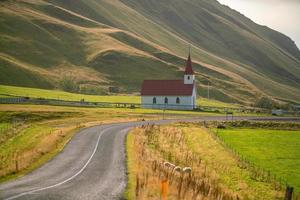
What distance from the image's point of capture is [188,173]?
119ft

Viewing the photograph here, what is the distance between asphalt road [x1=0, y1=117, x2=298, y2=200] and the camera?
26.8 meters

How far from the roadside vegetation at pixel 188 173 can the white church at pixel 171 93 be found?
217ft

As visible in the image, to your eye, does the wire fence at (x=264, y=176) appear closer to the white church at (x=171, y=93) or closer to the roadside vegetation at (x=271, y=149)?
the roadside vegetation at (x=271, y=149)

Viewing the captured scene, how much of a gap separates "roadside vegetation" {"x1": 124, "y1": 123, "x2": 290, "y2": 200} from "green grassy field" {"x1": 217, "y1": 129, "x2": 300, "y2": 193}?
1.35m

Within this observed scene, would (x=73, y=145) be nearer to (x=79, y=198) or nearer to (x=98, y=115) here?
(x=79, y=198)

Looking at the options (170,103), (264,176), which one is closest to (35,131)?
(264,176)

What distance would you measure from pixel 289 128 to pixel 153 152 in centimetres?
4527

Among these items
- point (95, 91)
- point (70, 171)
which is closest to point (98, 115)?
point (70, 171)

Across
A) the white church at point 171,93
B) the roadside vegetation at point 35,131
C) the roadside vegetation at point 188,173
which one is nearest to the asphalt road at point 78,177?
the roadside vegetation at point 188,173

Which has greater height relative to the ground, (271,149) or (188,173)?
(271,149)

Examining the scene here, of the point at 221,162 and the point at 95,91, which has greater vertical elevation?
the point at 95,91

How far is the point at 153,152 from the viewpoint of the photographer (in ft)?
149

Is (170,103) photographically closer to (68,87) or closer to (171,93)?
(171,93)

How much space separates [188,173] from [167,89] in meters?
93.2
